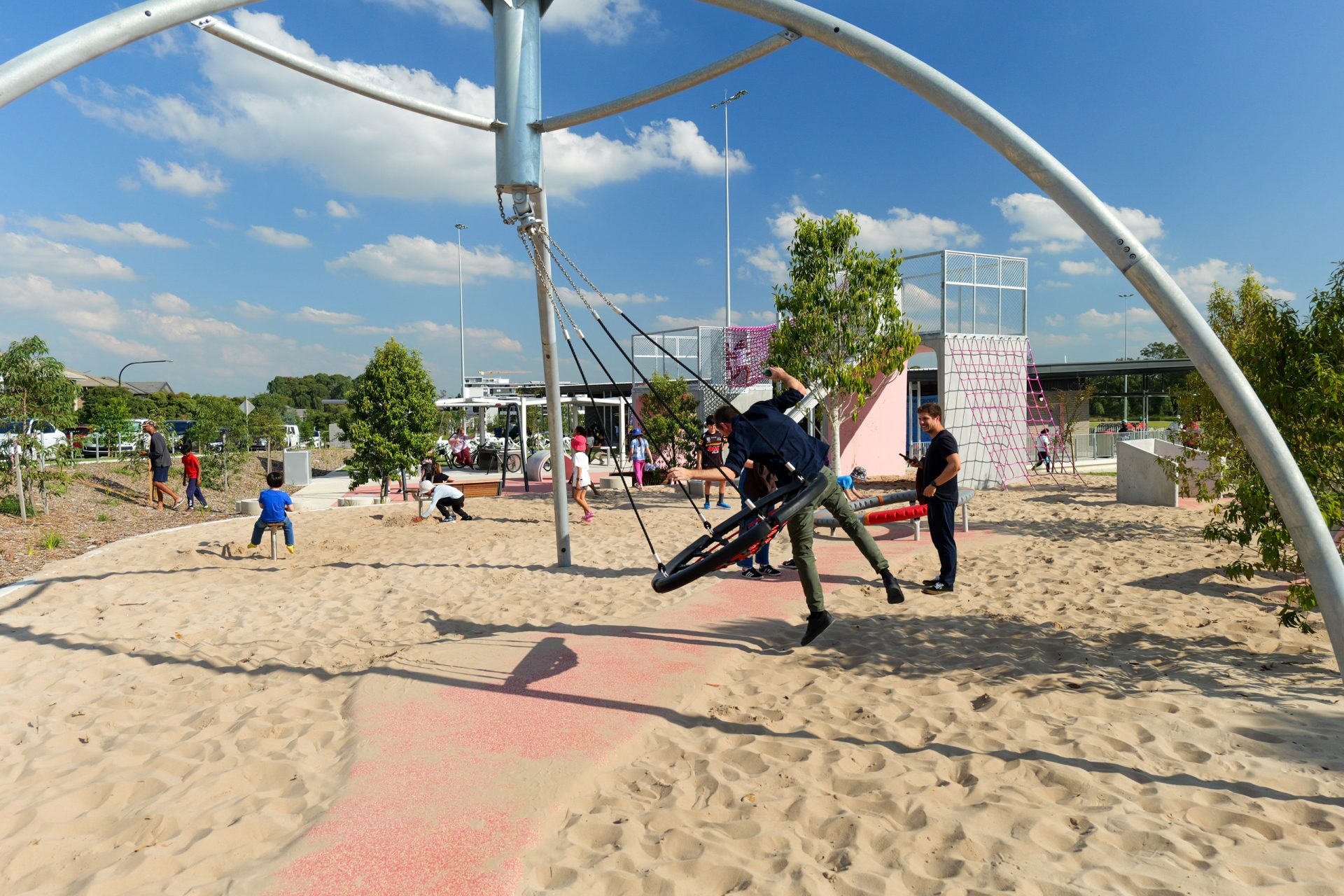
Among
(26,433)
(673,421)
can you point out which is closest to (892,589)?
(673,421)

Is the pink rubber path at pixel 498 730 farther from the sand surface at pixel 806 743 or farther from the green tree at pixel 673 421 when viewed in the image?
the green tree at pixel 673 421

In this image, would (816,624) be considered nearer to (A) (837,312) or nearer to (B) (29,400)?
(A) (837,312)

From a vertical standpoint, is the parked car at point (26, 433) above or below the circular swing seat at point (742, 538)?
above

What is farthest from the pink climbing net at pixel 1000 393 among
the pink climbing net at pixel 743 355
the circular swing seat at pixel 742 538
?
the circular swing seat at pixel 742 538

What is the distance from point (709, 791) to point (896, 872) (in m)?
1.03

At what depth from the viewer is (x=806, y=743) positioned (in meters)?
4.29

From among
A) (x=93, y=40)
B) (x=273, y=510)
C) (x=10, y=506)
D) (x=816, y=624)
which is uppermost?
(x=93, y=40)

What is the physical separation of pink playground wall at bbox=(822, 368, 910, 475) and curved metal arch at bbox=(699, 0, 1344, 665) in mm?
17008

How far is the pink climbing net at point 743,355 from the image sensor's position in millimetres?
23578

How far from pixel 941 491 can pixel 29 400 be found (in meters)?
15.9

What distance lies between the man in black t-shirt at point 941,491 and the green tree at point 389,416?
13.5 metres

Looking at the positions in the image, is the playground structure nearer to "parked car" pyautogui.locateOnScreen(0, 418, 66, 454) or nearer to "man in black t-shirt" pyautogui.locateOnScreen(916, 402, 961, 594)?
"man in black t-shirt" pyautogui.locateOnScreen(916, 402, 961, 594)

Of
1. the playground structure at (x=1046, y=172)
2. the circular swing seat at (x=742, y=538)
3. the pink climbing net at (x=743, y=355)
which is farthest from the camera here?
the pink climbing net at (x=743, y=355)

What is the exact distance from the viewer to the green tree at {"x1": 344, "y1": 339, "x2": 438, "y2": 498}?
18.0m
